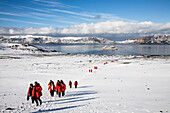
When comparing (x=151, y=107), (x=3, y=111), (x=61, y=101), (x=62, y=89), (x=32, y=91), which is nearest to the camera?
(x=3, y=111)

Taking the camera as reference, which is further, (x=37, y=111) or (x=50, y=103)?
(x=50, y=103)

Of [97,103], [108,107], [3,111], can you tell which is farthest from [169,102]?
[3,111]

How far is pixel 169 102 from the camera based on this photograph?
1099 cm

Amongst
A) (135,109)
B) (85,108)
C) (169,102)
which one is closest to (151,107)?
(135,109)

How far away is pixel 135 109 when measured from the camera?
971 cm

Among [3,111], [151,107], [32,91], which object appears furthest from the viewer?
[32,91]

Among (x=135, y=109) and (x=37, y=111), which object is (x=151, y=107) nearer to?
(x=135, y=109)

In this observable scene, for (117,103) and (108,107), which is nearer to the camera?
(108,107)

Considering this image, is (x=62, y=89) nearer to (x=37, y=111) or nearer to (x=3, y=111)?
(x=37, y=111)

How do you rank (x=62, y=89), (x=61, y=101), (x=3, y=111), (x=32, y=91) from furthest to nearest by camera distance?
(x=62, y=89) → (x=61, y=101) → (x=32, y=91) → (x=3, y=111)

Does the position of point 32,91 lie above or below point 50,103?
above

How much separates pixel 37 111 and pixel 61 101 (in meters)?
2.78

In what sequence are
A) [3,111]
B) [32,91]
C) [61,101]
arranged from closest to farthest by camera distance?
[3,111] < [32,91] < [61,101]

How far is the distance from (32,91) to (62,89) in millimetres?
3275
